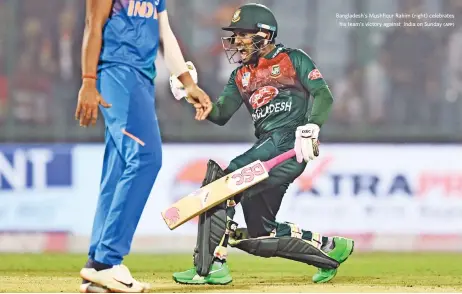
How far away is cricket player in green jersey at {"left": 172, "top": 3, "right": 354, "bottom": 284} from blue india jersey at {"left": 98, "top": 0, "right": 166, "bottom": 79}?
1214 mm

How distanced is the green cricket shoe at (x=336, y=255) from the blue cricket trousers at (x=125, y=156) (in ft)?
5.11

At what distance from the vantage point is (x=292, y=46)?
11.8 metres

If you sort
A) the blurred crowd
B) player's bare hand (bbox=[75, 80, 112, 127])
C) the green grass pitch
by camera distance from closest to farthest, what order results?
1. player's bare hand (bbox=[75, 80, 112, 127])
2. the green grass pitch
3. the blurred crowd

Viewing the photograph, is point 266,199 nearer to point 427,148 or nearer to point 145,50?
point 145,50

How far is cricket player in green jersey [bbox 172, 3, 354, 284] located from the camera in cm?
705

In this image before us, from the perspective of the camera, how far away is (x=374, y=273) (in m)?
8.70

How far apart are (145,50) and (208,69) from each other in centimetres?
580

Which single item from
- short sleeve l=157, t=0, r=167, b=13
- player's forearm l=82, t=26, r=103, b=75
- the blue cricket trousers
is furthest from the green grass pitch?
short sleeve l=157, t=0, r=167, b=13

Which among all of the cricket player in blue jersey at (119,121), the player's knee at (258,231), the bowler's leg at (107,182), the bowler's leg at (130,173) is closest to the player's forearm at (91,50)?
the cricket player in blue jersey at (119,121)

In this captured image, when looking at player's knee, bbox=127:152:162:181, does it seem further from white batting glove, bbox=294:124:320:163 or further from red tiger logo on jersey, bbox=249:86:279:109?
red tiger logo on jersey, bbox=249:86:279:109

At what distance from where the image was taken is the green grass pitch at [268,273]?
6.75 m

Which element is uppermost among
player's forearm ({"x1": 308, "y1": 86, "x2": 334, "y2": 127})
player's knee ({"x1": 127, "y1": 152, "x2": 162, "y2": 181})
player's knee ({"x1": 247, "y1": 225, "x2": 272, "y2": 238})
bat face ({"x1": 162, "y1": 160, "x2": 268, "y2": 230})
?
player's forearm ({"x1": 308, "y1": 86, "x2": 334, "y2": 127})

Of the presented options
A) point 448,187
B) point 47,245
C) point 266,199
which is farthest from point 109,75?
point 448,187

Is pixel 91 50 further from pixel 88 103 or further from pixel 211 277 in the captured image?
pixel 211 277
